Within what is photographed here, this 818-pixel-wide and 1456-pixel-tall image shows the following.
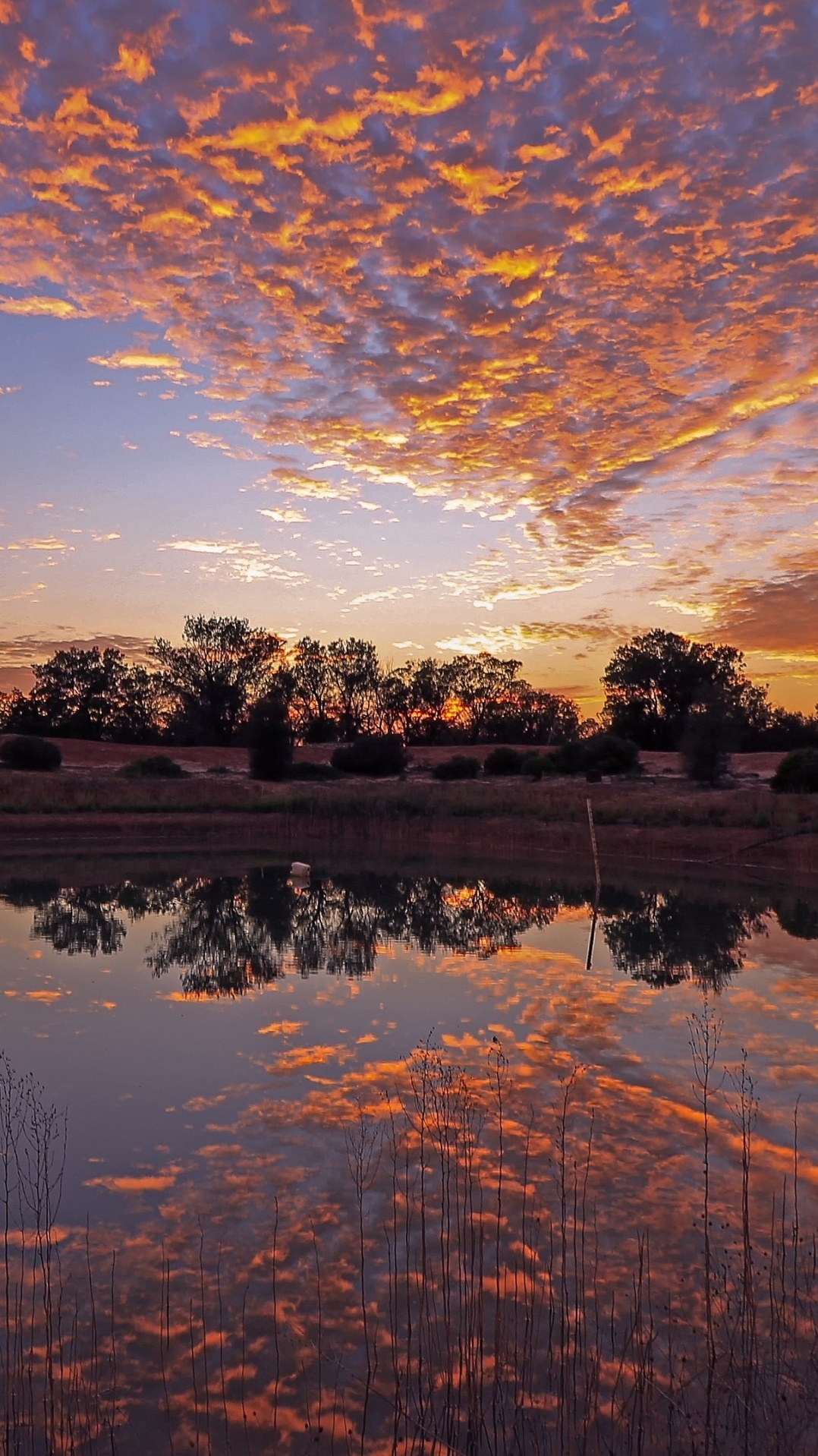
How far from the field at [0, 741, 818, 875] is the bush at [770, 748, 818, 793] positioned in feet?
2.94

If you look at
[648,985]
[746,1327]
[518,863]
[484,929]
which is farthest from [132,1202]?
[518,863]

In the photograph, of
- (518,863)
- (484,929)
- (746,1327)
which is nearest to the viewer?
(746,1327)

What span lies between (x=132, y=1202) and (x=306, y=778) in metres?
39.8

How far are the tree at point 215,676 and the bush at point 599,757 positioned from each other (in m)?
29.3

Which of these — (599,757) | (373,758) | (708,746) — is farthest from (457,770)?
(708,746)

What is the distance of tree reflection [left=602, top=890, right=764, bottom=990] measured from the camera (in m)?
14.0

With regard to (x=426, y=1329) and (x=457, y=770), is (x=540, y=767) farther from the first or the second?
(x=426, y=1329)

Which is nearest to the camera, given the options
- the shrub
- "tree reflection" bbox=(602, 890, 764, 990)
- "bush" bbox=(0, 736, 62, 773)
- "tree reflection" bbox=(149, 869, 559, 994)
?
"tree reflection" bbox=(602, 890, 764, 990)

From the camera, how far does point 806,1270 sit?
17.8 feet

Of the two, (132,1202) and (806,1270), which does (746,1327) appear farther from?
(132,1202)

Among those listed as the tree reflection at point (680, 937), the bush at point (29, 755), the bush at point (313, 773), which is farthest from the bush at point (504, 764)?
the tree reflection at point (680, 937)

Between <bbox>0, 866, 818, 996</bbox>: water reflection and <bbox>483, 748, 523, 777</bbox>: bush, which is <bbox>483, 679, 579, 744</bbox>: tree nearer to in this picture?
<bbox>483, 748, 523, 777</bbox>: bush

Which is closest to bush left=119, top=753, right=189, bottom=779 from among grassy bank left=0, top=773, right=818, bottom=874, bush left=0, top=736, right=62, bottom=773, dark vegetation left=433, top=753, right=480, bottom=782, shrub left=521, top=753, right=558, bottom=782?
bush left=0, top=736, right=62, bottom=773

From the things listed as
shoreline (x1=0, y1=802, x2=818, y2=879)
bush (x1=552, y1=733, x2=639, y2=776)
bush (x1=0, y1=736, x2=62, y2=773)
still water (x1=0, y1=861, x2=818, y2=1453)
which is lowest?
shoreline (x1=0, y1=802, x2=818, y2=879)
